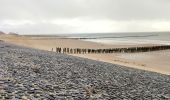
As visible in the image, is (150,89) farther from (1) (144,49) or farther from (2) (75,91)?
(1) (144,49)

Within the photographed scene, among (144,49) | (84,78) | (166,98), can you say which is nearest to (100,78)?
(84,78)

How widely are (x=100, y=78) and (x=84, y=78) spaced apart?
156 cm

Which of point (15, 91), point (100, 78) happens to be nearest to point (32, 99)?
point (15, 91)

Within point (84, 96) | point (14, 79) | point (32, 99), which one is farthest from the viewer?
point (14, 79)

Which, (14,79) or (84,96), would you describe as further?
(14,79)

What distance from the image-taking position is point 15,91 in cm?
1273

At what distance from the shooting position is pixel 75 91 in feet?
49.6

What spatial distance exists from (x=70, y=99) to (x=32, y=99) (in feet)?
6.01

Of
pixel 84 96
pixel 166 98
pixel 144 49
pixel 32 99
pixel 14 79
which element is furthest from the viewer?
pixel 144 49

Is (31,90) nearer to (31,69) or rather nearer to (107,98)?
(107,98)

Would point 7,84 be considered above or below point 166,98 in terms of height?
above

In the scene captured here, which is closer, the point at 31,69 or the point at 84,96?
the point at 84,96

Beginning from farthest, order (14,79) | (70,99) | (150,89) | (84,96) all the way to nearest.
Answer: (150,89)
(14,79)
(84,96)
(70,99)

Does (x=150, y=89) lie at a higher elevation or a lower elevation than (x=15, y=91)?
lower
